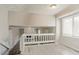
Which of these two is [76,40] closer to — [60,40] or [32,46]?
[60,40]

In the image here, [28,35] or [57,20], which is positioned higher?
[57,20]

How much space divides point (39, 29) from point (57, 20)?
0.31m

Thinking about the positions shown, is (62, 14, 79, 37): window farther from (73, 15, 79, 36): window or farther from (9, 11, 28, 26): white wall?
(9, 11, 28, 26): white wall

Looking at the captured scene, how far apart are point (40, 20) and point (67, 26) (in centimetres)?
42

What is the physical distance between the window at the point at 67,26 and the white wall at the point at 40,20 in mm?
170

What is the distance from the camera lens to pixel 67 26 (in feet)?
4.98

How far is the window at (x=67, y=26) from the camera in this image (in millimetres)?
1494

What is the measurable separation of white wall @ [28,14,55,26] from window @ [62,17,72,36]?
0.17 metres

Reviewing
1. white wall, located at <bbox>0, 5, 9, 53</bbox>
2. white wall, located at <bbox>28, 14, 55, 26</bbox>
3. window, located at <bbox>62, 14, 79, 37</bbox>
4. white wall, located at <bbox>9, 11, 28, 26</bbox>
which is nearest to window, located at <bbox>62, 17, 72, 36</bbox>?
window, located at <bbox>62, 14, 79, 37</bbox>

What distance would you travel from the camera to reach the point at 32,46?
5.08ft

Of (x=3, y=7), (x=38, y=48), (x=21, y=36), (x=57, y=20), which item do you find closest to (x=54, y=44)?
(x=38, y=48)

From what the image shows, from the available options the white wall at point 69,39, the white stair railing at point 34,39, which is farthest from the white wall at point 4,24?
the white wall at point 69,39
